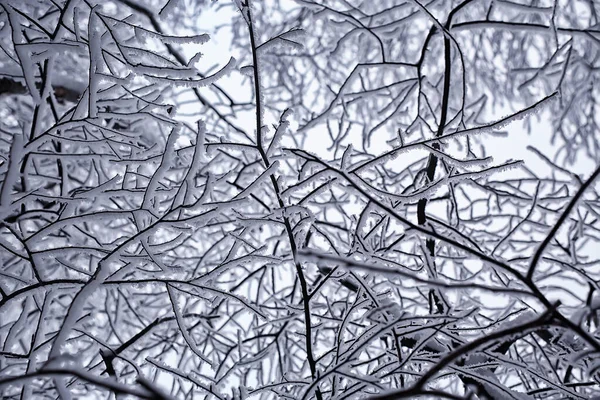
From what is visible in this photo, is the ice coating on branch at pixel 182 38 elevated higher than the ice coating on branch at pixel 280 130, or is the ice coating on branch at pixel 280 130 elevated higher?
the ice coating on branch at pixel 182 38

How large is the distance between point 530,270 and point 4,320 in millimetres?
4837

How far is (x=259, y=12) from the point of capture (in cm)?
504

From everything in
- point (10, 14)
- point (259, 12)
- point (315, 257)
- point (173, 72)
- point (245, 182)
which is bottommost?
point (315, 257)

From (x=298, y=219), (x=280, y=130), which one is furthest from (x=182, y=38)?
(x=298, y=219)

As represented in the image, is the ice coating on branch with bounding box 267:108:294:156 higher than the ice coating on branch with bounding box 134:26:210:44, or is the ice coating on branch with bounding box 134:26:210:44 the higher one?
the ice coating on branch with bounding box 134:26:210:44

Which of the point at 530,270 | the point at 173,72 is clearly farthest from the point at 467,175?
the point at 173,72

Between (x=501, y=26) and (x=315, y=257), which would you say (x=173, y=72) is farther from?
(x=501, y=26)

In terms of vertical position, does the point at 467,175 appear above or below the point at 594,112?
below

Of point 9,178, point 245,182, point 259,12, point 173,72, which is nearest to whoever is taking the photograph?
point 9,178

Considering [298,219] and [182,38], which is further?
[298,219]

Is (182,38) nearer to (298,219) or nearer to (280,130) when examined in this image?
(280,130)

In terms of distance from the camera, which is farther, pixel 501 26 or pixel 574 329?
pixel 501 26

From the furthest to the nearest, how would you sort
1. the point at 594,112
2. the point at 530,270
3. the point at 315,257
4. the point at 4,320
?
the point at 4,320
the point at 594,112
the point at 530,270
the point at 315,257

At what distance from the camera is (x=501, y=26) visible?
191 cm
